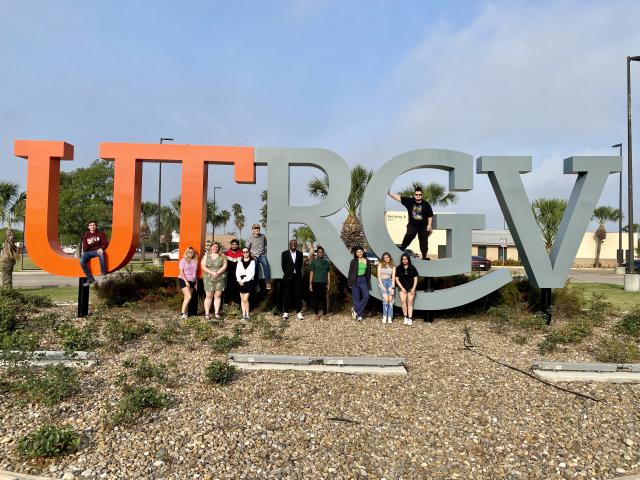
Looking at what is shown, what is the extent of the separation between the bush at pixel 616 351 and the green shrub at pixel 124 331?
22.5ft

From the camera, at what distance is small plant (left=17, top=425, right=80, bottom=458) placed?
3.19 metres

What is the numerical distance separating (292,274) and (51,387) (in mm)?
4695

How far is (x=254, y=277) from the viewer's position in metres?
8.07

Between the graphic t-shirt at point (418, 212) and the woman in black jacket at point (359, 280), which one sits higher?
the graphic t-shirt at point (418, 212)

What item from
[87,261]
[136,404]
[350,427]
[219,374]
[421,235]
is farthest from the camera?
[421,235]

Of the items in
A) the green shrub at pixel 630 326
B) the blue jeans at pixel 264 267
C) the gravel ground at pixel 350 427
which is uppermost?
the blue jeans at pixel 264 267

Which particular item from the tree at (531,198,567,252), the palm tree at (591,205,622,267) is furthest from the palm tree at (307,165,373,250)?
the palm tree at (591,205,622,267)

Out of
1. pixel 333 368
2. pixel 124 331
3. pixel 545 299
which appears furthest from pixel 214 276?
pixel 545 299

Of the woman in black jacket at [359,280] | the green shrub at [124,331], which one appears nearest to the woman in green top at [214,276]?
the green shrub at [124,331]

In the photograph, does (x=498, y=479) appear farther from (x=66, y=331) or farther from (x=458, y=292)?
(x=66, y=331)

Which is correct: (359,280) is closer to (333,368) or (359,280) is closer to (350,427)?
(333,368)

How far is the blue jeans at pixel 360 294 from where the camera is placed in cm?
823

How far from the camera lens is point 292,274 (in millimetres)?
8289

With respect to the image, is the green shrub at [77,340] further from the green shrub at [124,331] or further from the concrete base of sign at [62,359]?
the green shrub at [124,331]
